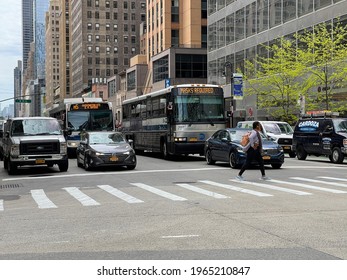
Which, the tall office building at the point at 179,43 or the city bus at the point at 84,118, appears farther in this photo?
the tall office building at the point at 179,43

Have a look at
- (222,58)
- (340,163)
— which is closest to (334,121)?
(340,163)

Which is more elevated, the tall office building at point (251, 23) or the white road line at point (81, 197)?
the tall office building at point (251, 23)

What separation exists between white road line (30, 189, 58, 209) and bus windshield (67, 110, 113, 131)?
1569cm

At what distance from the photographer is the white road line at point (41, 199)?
1159 cm

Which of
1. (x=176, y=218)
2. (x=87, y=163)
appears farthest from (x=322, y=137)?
(x=176, y=218)

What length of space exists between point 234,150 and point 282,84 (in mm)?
23141

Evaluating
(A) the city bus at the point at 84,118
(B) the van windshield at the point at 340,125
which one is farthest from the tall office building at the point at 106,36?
(B) the van windshield at the point at 340,125

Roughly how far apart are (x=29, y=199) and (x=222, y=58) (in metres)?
50.3

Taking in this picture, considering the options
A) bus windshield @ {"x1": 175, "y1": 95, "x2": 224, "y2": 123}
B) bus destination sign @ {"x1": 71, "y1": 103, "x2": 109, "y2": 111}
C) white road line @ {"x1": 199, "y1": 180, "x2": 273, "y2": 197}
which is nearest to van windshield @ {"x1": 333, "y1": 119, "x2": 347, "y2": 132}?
bus windshield @ {"x1": 175, "y1": 95, "x2": 224, "y2": 123}

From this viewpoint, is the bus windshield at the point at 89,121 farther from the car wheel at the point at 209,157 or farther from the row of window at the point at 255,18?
the row of window at the point at 255,18

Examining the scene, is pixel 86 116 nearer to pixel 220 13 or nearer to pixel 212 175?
pixel 212 175

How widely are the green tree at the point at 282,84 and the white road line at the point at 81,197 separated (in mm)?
28629

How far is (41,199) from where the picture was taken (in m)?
12.8

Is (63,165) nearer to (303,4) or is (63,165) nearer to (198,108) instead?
(198,108)
